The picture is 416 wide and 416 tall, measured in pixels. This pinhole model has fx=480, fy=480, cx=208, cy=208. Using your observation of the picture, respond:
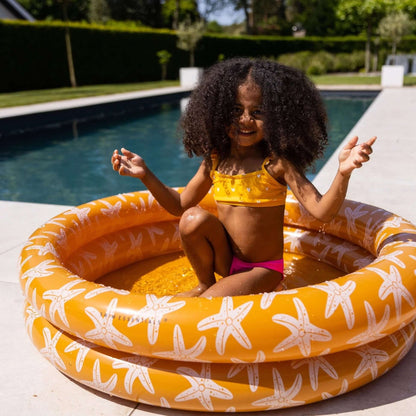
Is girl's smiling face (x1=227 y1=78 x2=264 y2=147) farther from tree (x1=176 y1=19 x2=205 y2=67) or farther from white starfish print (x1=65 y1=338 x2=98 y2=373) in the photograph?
tree (x1=176 y1=19 x2=205 y2=67)

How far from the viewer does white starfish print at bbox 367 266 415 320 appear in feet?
6.12

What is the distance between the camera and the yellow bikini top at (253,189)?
2297mm

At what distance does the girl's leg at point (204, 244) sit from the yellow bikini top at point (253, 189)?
0.47 feet

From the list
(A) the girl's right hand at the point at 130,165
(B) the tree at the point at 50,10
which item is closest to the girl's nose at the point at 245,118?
(A) the girl's right hand at the point at 130,165

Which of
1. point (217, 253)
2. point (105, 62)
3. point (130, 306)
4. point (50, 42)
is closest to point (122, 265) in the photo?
point (217, 253)

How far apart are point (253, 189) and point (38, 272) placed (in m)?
1.05

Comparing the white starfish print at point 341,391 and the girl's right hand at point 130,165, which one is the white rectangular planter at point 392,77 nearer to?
the girl's right hand at point 130,165

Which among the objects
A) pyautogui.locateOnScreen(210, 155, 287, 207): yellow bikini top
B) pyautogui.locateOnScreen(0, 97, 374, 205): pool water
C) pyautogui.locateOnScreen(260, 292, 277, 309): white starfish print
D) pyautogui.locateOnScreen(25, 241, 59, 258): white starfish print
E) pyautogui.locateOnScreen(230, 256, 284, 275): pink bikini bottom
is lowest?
pyautogui.locateOnScreen(0, 97, 374, 205): pool water

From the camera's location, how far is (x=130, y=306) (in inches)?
71.0

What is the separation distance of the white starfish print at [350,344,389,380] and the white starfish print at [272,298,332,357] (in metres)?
0.26

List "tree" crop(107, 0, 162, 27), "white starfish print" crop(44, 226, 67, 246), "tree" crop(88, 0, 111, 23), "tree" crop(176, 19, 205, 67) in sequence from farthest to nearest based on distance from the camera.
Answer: "tree" crop(88, 0, 111, 23), "tree" crop(107, 0, 162, 27), "tree" crop(176, 19, 205, 67), "white starfish print" crop(44, 226, 67, 246)

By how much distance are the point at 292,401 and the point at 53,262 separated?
3.94 ft

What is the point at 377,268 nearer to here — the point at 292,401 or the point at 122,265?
the point at 292,401

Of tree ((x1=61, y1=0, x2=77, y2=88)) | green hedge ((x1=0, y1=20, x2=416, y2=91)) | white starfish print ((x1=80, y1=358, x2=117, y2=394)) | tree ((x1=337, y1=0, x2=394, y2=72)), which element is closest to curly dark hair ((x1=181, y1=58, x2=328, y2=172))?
white starfish print ((x1=80, y1=358, x2=117, y2=394))
